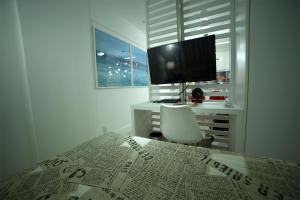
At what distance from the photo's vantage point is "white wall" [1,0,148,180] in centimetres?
133

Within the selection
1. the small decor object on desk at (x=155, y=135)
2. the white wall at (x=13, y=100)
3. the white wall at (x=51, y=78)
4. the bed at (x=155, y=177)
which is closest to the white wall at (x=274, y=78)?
the bed at (x=155, y=177)

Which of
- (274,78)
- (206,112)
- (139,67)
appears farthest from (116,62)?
(274,78)

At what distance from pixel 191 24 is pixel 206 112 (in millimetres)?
1436

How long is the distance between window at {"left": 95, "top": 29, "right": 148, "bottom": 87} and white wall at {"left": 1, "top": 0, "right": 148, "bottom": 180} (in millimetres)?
175

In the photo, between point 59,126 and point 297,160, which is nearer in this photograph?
point 297,160

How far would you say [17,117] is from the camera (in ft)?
4.46

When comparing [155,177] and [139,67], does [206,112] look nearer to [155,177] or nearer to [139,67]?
[155,177]

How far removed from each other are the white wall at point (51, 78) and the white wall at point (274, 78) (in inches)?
86.6

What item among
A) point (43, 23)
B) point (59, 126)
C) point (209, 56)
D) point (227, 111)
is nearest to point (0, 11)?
point (43, 23)

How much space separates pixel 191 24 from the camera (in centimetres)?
208

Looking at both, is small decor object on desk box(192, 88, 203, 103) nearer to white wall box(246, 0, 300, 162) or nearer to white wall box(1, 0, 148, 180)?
white wall box(246, 0, 300, 162)

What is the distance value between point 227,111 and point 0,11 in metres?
2.44

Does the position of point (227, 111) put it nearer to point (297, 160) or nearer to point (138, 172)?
point (297, 160)

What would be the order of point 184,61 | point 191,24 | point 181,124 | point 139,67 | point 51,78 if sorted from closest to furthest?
point 181,124 < point 51,78 < point 184,61 < point 191,24 < point 139,67
